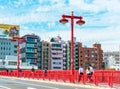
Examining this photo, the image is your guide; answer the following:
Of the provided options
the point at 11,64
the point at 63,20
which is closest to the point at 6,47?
the point at 11,64

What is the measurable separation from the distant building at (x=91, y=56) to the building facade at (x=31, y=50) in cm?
2324

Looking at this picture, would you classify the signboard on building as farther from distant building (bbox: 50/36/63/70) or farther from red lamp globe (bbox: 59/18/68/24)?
red lamp globe (bbox: 59/18/68/24)

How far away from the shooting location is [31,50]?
571 ft

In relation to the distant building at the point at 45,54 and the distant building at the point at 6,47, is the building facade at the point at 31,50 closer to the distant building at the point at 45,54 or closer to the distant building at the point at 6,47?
the distant building at the point at 45,54

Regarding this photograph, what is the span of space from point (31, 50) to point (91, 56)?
36.9 meters

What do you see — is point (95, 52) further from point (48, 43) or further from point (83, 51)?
point (48, 43)

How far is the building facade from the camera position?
6777 inches

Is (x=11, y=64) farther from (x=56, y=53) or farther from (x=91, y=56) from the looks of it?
(x=91, y=56)

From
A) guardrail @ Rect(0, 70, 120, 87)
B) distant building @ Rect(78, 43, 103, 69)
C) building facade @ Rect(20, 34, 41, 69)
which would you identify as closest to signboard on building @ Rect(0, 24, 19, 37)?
building facade @ Rect(20, 34, 41, 69)

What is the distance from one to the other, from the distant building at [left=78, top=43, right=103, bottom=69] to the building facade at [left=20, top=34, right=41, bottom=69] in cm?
2324

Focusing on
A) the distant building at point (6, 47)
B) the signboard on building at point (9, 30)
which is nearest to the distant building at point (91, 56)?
the distant building at point (6, 47)

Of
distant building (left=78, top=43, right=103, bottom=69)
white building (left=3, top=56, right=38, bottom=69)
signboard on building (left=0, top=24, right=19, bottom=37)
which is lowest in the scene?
white building (left=3, top=56, right=38, bottom=69)

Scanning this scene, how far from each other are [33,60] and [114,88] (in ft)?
487

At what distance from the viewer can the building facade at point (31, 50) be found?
17212cm
